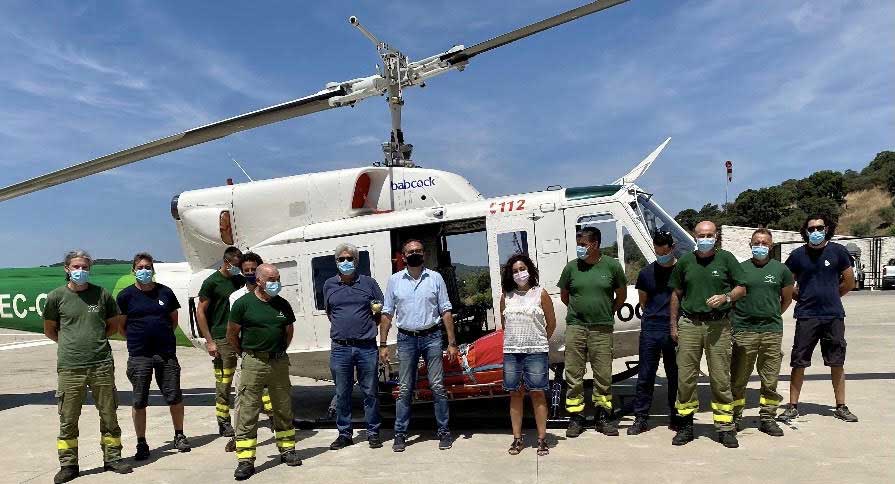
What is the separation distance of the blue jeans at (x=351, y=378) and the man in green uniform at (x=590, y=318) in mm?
1928

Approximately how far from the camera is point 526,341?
17.3 ft

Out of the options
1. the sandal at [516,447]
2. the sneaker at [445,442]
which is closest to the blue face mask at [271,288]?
the sneaker at [445,442]

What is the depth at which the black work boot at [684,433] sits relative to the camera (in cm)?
543

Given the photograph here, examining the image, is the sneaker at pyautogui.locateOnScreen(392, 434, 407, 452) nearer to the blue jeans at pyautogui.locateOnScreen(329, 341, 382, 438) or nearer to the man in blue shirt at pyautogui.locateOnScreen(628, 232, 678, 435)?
the blue jeans at pyautogui.locateOnScreen(329, 341, 382, 438)

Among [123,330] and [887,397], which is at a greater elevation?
[123,330]

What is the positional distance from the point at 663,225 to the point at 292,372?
4.74 metres

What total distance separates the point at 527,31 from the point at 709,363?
3.63 metres

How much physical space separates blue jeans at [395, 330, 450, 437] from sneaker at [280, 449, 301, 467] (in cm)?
96

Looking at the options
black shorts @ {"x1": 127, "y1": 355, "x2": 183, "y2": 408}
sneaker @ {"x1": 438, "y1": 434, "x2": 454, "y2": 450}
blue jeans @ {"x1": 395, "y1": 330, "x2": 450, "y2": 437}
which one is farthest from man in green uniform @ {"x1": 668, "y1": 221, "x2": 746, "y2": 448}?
black shorts @ {"x1": 127, "y1": 355, "x2": 183, "y2": 408}

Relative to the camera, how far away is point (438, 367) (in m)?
5.75

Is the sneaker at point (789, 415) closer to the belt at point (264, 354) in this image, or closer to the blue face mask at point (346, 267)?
the blue face mask at point (346, 267)

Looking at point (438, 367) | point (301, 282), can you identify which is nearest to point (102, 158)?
point (301, 282)

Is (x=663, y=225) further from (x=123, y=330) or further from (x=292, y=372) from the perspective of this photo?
(x=123, y=330)

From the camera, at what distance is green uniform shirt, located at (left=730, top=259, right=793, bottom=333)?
18.7 feet
